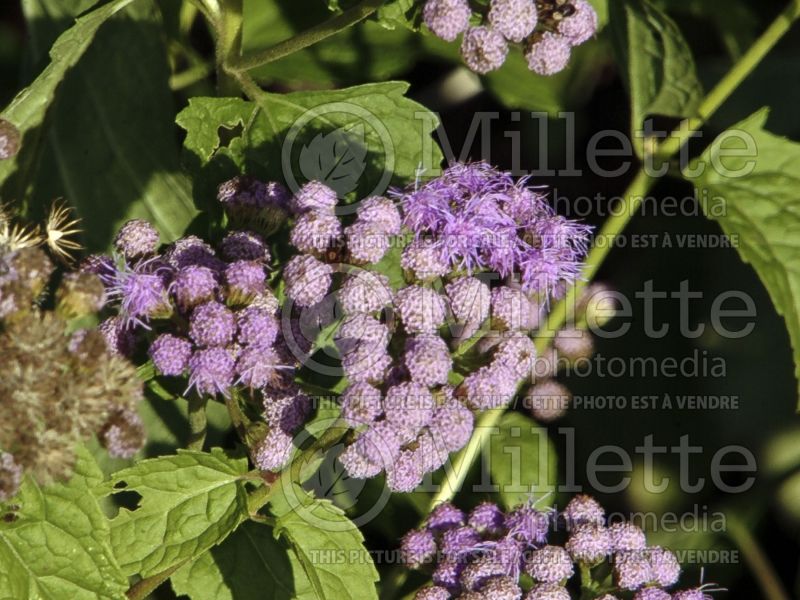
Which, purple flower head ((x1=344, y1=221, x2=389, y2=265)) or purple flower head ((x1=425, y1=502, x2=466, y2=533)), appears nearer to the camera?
purple flower head ((x1=344, y1=221, x2=389, y2=265))

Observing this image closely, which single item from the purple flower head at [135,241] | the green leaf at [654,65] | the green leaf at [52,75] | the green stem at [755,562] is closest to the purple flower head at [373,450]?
the purple flower head at [135,241]

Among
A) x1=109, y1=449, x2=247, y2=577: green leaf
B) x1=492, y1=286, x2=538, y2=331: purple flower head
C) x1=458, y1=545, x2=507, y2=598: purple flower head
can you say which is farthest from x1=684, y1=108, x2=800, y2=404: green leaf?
x1=109, y1=449, x2=247, y2=577: green leaf

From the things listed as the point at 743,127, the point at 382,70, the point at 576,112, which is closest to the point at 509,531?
the point at 743,127

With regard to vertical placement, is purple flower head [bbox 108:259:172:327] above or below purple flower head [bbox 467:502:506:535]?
above

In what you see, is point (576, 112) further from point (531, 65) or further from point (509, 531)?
point (509, 531)

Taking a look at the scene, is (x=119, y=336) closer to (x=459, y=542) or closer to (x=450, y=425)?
(x=450, y=425)

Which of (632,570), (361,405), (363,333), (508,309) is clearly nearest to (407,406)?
(361,405)

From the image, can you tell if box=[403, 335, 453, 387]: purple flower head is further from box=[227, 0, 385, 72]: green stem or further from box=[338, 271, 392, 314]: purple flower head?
box=[227, 0, 385, 72]: green stem
